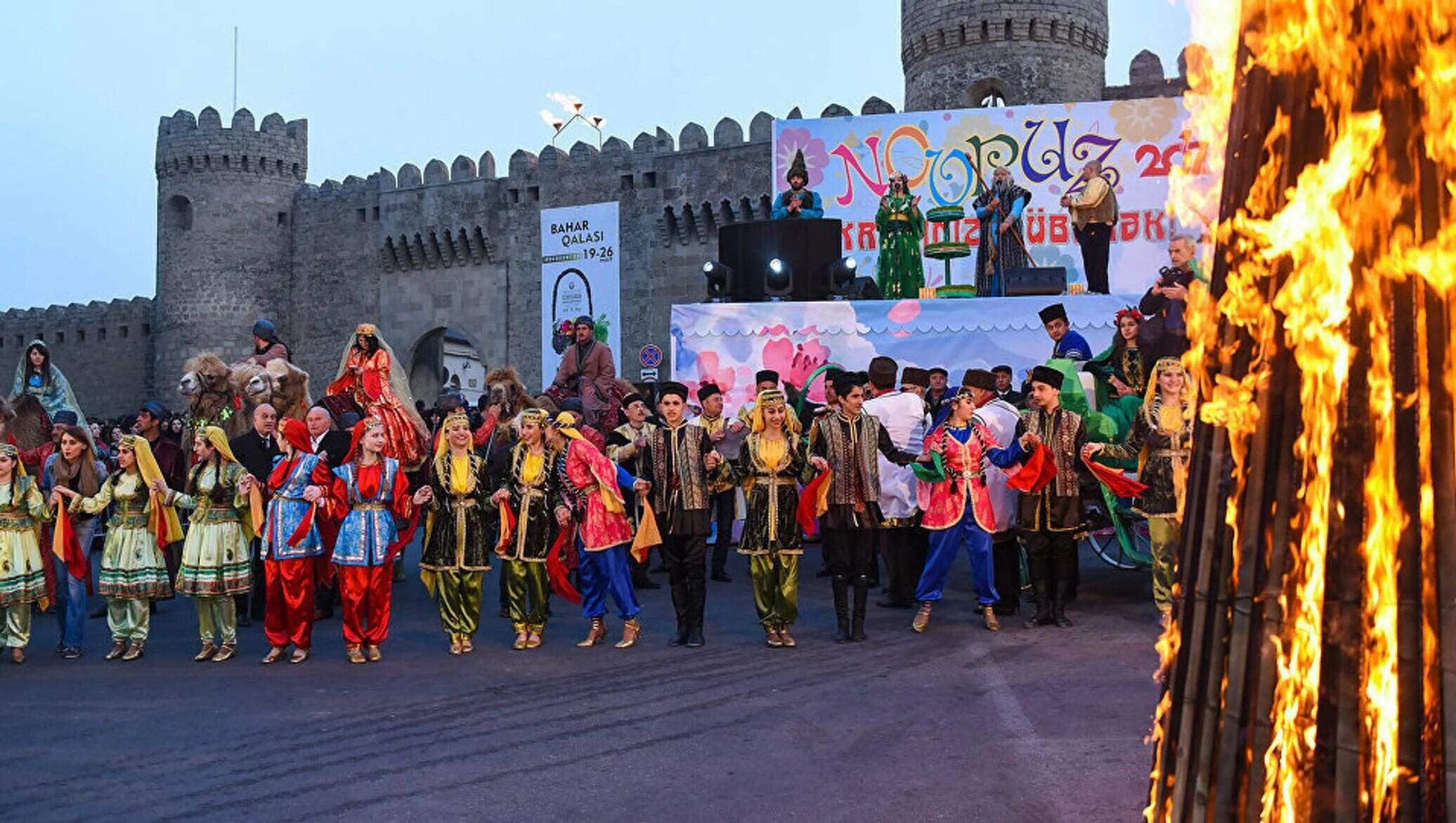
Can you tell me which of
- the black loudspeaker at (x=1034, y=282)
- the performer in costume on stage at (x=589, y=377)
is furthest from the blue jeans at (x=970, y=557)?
the black loudspeaker at (x=1034, y=282)

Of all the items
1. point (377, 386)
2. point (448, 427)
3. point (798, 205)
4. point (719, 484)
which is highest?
point (798, 205)

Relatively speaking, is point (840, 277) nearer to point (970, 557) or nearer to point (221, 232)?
point (970, 557)

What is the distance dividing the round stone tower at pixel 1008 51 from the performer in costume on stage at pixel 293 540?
67.9 feet

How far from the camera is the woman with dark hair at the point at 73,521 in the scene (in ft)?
26.5

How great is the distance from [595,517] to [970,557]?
228cm

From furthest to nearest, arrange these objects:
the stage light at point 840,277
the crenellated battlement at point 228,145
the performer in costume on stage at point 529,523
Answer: the crenellated battlement at point 228,145, the stage light at point 840,277, the performer in costume on stage at point 529,523

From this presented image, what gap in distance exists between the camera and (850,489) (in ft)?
25.9

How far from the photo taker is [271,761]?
17.0ft

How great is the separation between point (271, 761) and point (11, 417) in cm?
487

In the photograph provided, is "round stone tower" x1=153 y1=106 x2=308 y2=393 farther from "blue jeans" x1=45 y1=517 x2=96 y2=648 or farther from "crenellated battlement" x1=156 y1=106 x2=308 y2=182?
"blue jeans" x1=45 y1=517 x2=96 y2=648

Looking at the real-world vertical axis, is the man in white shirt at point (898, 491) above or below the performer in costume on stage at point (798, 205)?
below

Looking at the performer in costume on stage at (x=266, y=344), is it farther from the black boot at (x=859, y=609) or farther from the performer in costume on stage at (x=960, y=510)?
the performer in costume on stage at (x=960, y=510)

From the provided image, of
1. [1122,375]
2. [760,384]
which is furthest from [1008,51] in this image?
[1122,375]

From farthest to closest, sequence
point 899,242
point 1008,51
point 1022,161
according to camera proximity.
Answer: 1. point 1008,51
2. point 1022,161
3. point 899,242
